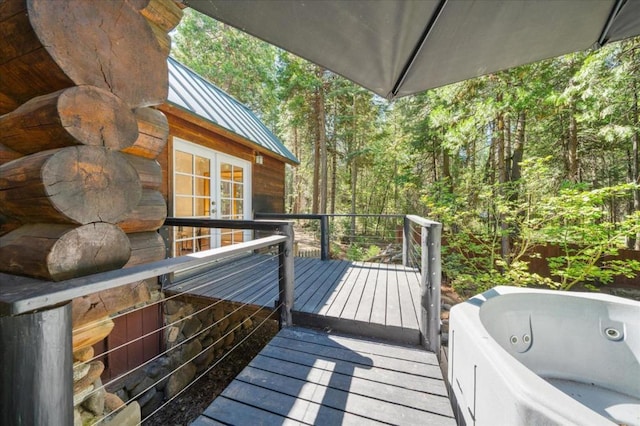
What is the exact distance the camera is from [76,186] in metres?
0.86

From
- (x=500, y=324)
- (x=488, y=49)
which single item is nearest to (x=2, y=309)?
(x=488, y=49)

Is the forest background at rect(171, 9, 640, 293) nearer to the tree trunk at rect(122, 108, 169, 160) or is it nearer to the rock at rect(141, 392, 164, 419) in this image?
the tree trunk at rect(122, 108, 169, 160)

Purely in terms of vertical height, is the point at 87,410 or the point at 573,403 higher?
the point at 573,403

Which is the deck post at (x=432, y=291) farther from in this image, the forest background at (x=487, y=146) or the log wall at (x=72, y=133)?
the forest background at (x=487, y=146)

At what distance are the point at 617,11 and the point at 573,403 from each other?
2130 millimetres

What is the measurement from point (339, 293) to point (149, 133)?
2415 millimetres

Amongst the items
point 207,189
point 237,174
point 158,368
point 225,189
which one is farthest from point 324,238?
point 158,368

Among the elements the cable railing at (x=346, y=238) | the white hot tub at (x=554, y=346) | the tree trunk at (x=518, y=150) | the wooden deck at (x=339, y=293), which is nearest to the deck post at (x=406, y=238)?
the cable railing at (x=346, y=238)

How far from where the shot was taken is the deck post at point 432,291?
6.68 ft

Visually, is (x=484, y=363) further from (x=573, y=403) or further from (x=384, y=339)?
(x=384, y=339)

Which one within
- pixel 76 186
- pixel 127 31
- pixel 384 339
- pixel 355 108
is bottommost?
pixel 384 339

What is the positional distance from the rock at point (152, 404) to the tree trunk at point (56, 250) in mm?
2962

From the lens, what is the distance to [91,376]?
1.30 metres

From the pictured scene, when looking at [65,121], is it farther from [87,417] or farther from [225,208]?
[225,208]
